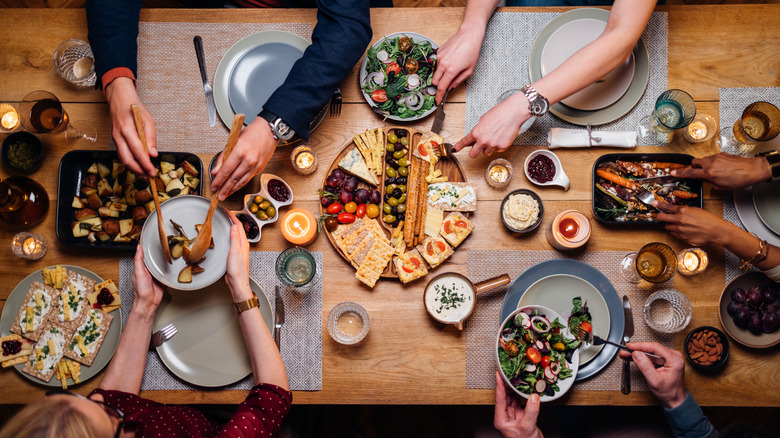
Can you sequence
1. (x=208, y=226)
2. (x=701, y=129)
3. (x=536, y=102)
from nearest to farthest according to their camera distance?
1. (x=208, y=226)
2. (x=536, y=102)
3. (x=701, y=129)

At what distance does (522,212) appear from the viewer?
2084 mm

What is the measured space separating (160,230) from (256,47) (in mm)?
1024

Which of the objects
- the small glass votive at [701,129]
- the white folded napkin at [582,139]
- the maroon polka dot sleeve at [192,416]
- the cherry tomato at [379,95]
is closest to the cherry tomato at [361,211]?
the cherry tomato at [379,95]

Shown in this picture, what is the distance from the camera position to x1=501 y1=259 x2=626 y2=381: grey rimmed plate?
2.10 m

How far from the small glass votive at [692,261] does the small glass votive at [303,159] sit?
1858mm

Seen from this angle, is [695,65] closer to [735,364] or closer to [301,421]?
[735,364]

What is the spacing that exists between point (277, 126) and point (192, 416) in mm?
1393

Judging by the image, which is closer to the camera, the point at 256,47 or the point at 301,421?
the point at 256,47

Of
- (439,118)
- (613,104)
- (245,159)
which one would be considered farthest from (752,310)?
(245,159)

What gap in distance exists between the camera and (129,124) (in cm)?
202

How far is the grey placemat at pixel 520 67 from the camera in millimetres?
2215

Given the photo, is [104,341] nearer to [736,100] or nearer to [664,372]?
[664,372]

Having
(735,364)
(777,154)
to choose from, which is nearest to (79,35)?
(777,154)

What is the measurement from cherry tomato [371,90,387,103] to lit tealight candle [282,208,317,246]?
2.15 ft
